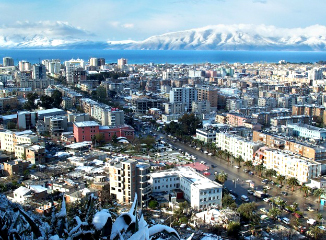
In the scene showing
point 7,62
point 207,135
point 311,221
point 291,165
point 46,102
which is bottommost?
point 311,221

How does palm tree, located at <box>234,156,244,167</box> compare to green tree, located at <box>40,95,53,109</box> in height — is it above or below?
below

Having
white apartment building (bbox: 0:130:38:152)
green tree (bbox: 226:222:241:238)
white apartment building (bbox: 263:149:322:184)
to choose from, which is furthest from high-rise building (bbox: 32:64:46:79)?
green tree (bbox: 226:222:241:238)

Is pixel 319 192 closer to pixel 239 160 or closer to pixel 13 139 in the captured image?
pixel 239 160

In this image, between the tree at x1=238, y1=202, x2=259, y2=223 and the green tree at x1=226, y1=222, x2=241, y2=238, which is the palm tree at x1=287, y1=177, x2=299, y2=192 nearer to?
the tree at x1=238, y1=202, x2=259, y2=223

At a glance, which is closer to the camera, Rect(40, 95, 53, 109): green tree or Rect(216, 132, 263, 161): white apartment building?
Rect(216, 132, 263, 161): white apartment building

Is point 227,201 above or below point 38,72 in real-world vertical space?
below

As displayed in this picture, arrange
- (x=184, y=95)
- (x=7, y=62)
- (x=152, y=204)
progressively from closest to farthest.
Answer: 1. (x=152, y=204)
2. (x=184, y=95)
3. (x=7, y=62)

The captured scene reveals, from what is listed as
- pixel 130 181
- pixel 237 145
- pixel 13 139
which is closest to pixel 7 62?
pixel 13 139
